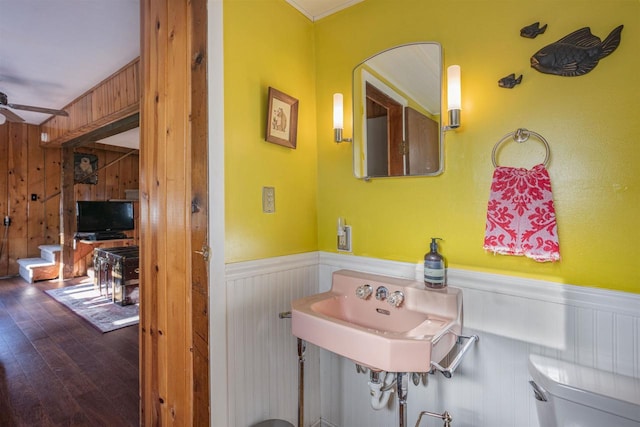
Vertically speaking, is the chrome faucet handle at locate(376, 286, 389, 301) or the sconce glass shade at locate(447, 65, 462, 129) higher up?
the sconce glass shade at locate(447, 65, 462, 129)

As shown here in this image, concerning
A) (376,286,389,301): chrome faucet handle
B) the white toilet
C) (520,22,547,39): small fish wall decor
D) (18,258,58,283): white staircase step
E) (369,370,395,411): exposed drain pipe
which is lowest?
(18,258,58,283): white staircase step

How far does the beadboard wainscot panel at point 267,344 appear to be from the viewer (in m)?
1.36

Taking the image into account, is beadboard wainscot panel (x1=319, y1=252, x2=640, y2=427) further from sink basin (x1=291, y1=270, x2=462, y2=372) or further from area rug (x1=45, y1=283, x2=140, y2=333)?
area rug (x1=45, y1=283, x2=140, y2=333)

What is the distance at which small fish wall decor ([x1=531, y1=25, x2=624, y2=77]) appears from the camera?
1.02 meters

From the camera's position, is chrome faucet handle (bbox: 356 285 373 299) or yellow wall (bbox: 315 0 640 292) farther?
chrome faucet handle (bbox: 356 285 373 299)

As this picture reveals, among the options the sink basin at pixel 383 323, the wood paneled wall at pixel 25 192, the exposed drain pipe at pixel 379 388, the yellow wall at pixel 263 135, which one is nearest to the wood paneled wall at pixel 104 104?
the wood paneled wall at pixel 25 192

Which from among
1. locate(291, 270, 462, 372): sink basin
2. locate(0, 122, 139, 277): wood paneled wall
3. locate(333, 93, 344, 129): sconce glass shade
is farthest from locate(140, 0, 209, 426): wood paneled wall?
locate(0, 122, 139, 277): wood paneled wall

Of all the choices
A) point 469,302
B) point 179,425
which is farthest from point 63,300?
point 469,302

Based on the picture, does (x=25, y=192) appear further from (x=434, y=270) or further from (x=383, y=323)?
(x=434, y=270)

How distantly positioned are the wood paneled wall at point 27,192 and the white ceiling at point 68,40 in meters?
2.03

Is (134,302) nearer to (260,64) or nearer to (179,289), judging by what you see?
(179,289)

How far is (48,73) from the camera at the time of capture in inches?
121

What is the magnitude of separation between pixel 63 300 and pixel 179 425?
3.64 metres

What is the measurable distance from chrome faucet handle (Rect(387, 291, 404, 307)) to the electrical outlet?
0.68m
